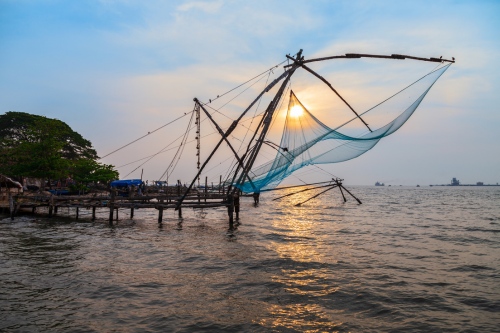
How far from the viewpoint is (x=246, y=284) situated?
8.20 m

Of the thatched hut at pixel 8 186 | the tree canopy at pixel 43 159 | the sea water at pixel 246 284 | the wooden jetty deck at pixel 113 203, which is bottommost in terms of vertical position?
the sea water at pixel 246 284

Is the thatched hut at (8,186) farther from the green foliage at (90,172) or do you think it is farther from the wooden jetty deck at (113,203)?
the green foliage at (90,172)

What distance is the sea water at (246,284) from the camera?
6.03 m

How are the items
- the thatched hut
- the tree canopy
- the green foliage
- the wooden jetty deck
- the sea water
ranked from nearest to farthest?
the sea water
the wooden jetty deck
the thatched hut
the tree canopy
the green foliage

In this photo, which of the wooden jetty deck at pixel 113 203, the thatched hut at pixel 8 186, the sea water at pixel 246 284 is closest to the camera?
the sea water at pixel 246 284

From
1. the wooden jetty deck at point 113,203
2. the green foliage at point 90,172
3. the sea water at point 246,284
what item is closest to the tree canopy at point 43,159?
the green foliage at point 90,172

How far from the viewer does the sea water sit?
603 centimetres

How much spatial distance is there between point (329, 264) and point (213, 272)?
11.3 ft

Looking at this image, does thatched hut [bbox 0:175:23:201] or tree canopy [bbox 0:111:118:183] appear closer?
thatched hut [bbox 0:175:23:201]

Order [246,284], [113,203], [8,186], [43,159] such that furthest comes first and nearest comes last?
[43,159] → [8,186] → [113,203] → [246,284]

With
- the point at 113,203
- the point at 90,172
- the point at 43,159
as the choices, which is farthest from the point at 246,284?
the point at 90,172

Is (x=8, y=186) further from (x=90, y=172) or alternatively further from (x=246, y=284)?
(x=246, y=284)

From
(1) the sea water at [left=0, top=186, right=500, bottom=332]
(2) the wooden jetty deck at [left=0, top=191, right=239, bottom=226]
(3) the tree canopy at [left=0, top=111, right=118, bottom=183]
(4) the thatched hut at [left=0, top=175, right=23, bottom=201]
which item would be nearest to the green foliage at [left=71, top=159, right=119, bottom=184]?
(3) the tree canopy at [left=0, top=111, right=118, bottom=183]

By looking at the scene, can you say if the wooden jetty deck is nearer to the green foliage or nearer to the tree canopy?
the tree canopy
